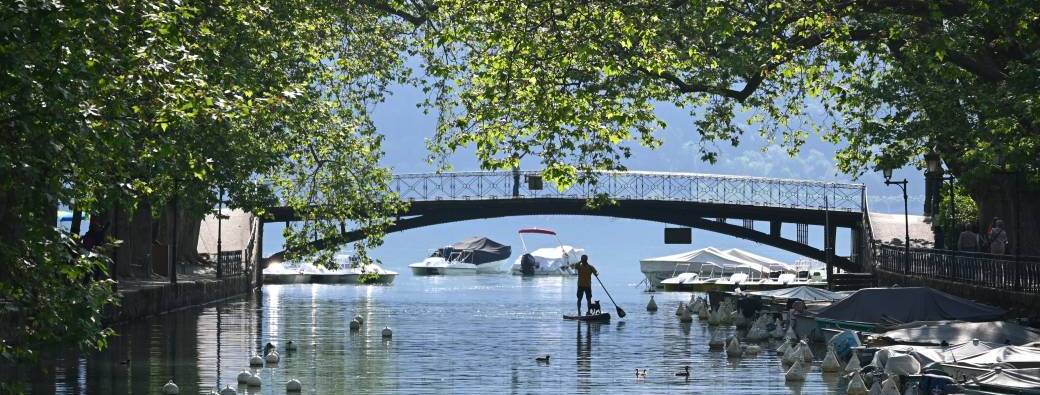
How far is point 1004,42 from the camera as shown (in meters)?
31.1

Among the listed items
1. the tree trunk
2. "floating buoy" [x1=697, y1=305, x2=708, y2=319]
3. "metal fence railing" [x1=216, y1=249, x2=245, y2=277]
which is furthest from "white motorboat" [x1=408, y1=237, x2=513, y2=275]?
the tree trunk

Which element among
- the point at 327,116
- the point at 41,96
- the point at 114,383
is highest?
the point at 327,116

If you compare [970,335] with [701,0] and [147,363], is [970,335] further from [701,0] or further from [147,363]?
[147,363]

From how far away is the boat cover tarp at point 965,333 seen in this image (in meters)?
25.5

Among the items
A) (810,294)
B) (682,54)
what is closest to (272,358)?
(682,54)

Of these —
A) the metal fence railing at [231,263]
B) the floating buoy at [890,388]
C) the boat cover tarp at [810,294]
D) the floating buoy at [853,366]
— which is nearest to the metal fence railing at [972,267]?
the boat cover tarp at [810,294]

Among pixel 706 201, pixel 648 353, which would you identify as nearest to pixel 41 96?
pixel 648 353

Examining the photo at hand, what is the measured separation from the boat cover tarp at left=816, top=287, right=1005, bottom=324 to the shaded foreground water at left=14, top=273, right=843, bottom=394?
45.7 inches

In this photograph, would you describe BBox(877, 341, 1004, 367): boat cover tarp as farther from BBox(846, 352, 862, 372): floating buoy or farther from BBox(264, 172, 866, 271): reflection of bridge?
BBox(264, 172, 866, 271): reflection of bridge

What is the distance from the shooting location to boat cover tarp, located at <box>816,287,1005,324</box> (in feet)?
103

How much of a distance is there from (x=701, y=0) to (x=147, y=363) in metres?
11.5

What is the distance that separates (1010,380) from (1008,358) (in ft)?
5.12

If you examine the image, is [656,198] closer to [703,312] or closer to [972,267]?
[703,312]

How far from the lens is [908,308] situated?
Answer: 3189 cm
